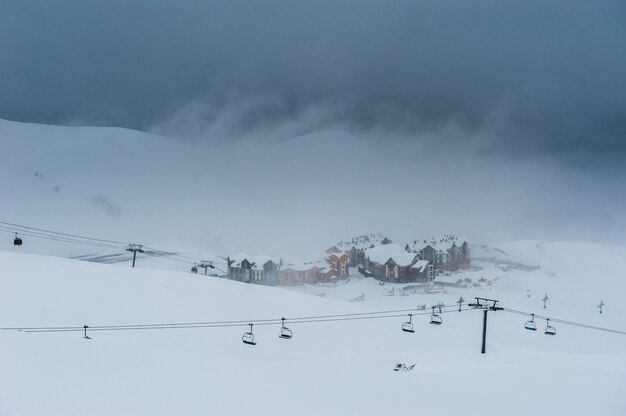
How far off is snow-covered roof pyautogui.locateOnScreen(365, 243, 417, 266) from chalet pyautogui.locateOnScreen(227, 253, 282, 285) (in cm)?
267

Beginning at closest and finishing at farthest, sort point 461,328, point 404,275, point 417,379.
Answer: point 417,379, point 461,328, point 404,275

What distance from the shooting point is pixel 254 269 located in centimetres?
1296

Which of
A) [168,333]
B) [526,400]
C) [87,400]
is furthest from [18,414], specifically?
[168,333]

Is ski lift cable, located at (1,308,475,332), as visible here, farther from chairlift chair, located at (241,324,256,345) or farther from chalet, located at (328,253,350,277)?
chairlift chair, located at (241,324,256,345)

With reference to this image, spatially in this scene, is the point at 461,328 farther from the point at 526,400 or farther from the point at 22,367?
the point at 22,367

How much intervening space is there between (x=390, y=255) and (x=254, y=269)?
3885 millimetres

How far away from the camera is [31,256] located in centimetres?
1148

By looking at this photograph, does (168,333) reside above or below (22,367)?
Result: below

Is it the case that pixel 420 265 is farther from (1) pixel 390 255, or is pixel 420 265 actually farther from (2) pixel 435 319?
(2) pixel 435 319

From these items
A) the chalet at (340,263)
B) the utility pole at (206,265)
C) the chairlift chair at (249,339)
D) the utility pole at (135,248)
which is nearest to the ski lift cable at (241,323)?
the chalet at (340,263)

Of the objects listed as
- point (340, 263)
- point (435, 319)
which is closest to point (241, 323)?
point (340, 263)

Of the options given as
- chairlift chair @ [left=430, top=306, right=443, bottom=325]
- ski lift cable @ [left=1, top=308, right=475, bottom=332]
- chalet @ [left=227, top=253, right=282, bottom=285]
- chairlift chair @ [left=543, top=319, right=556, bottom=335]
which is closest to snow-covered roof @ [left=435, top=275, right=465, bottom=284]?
ski lift cable @ [left=1, top=308, right=475, bottom=332]

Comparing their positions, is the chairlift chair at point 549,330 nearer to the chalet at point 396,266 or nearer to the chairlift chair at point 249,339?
the chalet at point 396,266

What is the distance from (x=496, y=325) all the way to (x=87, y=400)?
977cm
